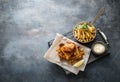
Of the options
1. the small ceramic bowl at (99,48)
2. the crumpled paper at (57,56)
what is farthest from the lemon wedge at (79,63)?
the small ceramic bowl at (99,48)

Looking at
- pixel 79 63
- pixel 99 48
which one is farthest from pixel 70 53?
pixel 99 48

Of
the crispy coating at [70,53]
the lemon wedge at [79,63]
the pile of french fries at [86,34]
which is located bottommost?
the lemon wedge at [79,63]

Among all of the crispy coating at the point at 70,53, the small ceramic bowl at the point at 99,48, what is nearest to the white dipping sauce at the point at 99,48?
the small ceramic bowl at the point at 99,48

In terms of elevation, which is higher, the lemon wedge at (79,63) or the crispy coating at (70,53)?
the crispy coating at (70,53)

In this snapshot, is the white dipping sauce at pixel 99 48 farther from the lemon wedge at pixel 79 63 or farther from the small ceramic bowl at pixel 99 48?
the lemon wedge at pixel 79 63

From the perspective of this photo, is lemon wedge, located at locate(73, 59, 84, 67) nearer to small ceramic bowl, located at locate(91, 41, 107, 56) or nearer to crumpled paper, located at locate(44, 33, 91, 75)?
crumpled paper, located at locate(44, 33, 91, 75)

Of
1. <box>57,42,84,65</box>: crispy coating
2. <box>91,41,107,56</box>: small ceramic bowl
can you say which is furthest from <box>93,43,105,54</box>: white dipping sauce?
<box>57,42,84,65</box>: crispy coating
